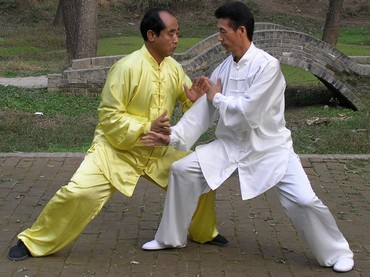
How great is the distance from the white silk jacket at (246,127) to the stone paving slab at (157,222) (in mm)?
566

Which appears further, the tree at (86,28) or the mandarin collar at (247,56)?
the tree at (86,28)

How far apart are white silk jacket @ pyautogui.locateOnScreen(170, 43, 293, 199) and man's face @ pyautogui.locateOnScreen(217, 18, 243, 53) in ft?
0.32

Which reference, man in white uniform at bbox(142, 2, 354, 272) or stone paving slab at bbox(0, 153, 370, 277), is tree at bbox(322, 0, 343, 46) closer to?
stone paving slab at bbox(0, 153, 370, 277)

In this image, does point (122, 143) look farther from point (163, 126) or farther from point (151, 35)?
point (151, 35)

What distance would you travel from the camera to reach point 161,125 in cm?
517

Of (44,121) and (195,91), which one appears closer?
(195,91)

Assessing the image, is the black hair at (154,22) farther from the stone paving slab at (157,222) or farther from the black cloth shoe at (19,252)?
the black cloth shoe at (19,252)

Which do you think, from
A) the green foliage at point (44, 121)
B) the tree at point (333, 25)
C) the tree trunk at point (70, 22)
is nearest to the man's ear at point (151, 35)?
the green foliage at point (44, 121)

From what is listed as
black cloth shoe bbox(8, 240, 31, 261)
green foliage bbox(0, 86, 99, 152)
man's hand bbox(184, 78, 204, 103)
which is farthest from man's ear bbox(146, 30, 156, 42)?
green foliage bbox(0, 86, 99, 152)

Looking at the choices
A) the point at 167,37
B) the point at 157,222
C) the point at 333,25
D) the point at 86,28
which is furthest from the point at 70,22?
the point at 167,37

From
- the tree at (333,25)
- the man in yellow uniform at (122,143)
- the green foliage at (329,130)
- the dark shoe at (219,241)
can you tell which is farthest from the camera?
the tree at (333,25)

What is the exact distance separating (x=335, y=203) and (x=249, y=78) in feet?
6.99

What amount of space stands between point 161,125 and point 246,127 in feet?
1.77

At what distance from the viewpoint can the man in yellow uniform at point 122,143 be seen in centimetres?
523
